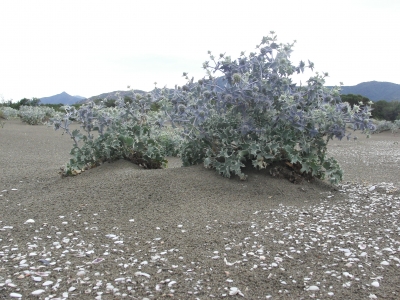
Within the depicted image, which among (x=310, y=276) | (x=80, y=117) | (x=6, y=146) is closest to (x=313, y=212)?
(x=310, y=276)

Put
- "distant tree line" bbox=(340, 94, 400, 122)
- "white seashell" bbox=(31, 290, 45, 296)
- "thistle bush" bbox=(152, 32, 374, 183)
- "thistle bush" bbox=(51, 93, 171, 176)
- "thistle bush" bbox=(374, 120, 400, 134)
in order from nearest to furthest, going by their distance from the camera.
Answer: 1. "white seashell" bbox=(31, 290, 45, 296)
2. "thistle bush" bbox=(152, 32, 374, 183)
3. "thistle bush" bbox=(51, 93, 171, 176)
4. "thistle bush" bbox=(374, 120, 400, 134)
5. "distant tree line" bbox=(340, 94, 400, 122)

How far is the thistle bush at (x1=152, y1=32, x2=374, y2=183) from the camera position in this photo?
3.66 meters

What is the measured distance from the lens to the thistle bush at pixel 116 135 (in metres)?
4.36

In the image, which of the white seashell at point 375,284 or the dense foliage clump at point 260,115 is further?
the dense foliage clump at point 260,115

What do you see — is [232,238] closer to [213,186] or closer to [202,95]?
[213,186]

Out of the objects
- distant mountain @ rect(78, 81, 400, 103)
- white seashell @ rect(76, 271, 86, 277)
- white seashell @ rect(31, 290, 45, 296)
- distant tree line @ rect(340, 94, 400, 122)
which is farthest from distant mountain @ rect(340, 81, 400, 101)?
white seashell @ rect(31, 290, 45, 296)

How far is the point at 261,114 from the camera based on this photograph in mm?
3908

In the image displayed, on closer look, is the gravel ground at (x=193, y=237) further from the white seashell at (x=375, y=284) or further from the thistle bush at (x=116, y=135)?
the thistle bush at (x=116, y=135)

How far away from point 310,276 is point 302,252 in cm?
30

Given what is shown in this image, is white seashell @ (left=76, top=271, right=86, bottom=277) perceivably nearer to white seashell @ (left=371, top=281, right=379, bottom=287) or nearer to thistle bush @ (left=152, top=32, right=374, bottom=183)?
white seashell @ (left=371, top=281, right=379, bottom=287)

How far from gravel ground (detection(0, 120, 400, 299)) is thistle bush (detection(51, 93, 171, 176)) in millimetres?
209

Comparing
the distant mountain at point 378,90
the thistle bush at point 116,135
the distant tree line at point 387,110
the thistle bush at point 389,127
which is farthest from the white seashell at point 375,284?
the distant mountain at point 378,90

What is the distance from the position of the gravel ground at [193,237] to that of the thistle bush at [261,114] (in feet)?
0.72

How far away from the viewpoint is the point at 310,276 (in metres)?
2.16
